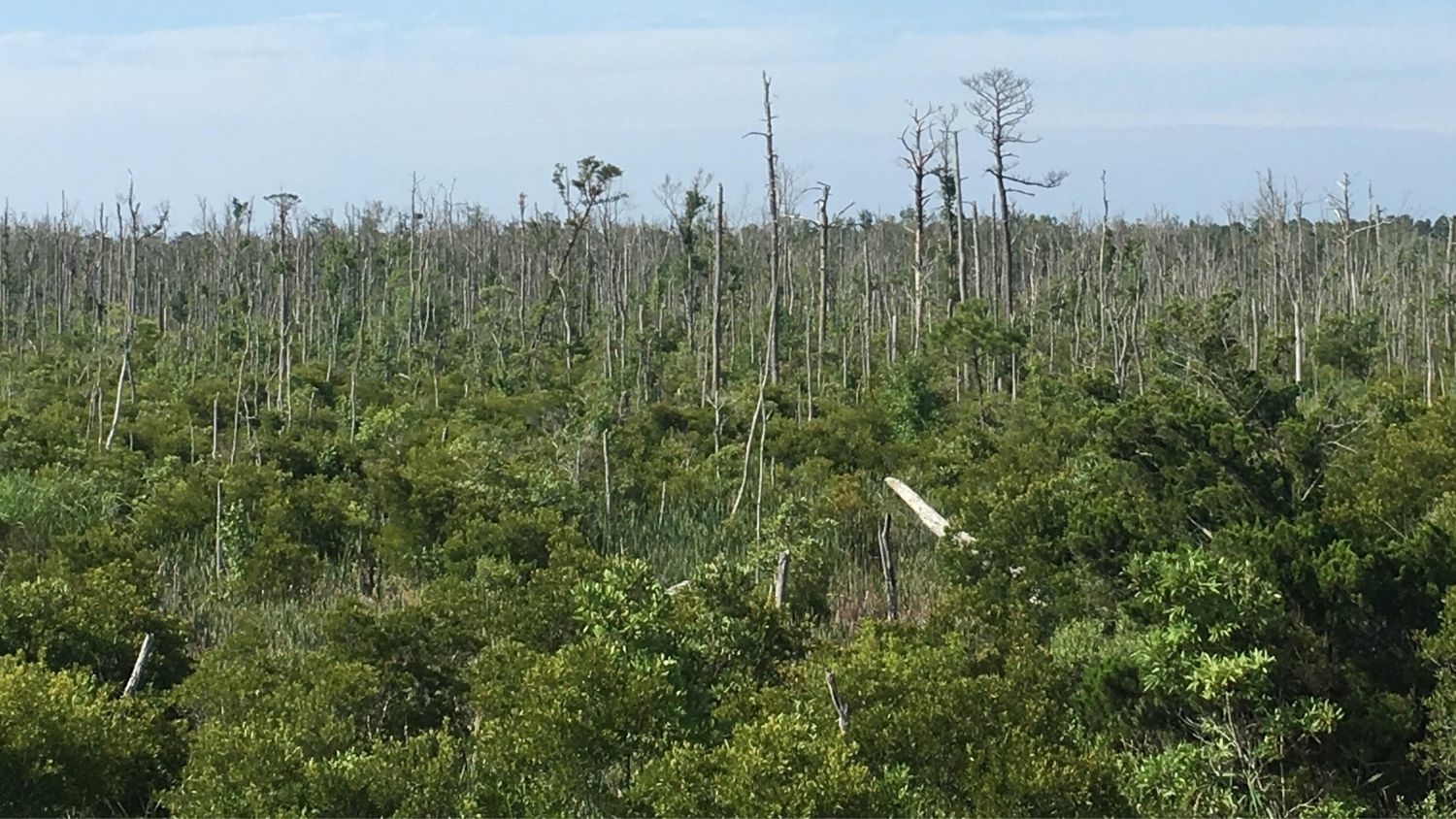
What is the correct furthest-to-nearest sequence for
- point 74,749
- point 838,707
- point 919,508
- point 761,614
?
point 919,508
point 761,614
point 74,749
point 838,707

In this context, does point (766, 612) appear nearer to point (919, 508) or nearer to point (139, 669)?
point (139, 669)

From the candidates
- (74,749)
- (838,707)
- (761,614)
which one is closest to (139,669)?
(74,749)

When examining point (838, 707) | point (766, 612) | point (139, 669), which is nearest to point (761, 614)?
point (766, 612)

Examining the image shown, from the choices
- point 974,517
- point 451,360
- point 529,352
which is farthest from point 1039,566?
point 451,360

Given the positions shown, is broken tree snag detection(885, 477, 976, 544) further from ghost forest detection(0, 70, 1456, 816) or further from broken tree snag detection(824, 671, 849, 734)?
broken tree snag detection(824, 671, 849, 734)

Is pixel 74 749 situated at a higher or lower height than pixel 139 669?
lower

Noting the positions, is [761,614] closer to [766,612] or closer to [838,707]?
[766,612]

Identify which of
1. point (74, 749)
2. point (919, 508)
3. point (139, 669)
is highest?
point (919, 508)

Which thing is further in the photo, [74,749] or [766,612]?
[766,612]

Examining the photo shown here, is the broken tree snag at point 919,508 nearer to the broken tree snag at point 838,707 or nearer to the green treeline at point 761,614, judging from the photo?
the green treeline at point 761,614

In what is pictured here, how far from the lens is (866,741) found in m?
6.47

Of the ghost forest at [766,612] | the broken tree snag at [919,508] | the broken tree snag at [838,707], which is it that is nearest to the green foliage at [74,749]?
the ghost forest at [766,612]

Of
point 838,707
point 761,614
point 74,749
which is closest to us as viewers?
point 838,707

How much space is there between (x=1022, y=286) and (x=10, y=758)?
1869 inches
